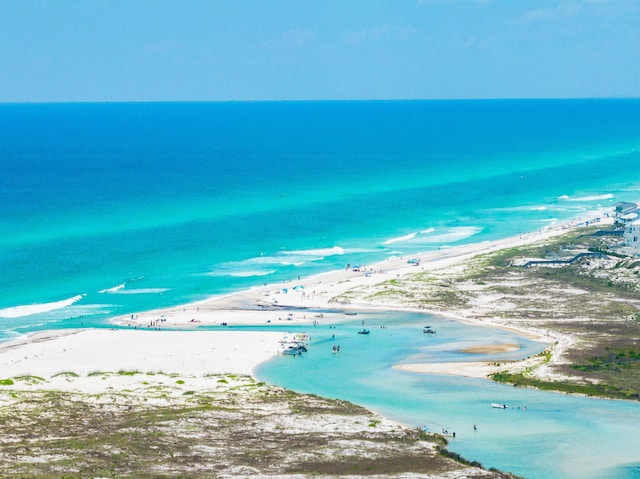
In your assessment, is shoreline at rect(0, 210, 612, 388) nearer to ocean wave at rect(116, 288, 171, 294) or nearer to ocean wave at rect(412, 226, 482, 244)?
ocean wave at rect(116, 288, 171, 294)

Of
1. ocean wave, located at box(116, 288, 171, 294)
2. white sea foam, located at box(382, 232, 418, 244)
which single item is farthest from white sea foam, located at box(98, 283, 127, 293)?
white sea foam, located at box(382, 232, 418, 244)

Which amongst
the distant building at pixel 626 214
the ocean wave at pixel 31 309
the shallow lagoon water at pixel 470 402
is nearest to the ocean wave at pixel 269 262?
the ocean wave at pixel 31 309

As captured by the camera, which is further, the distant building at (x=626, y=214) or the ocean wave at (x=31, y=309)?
the distant building at (x=626, y=214)

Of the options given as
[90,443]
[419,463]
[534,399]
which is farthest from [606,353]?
[90,443]

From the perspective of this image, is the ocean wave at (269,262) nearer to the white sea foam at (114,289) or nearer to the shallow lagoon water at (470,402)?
the white sea foam at (114,289)

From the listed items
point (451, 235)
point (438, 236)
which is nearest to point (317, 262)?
point (438, 236)

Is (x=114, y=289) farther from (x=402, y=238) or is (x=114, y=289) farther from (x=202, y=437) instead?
(x=202, y=437)
